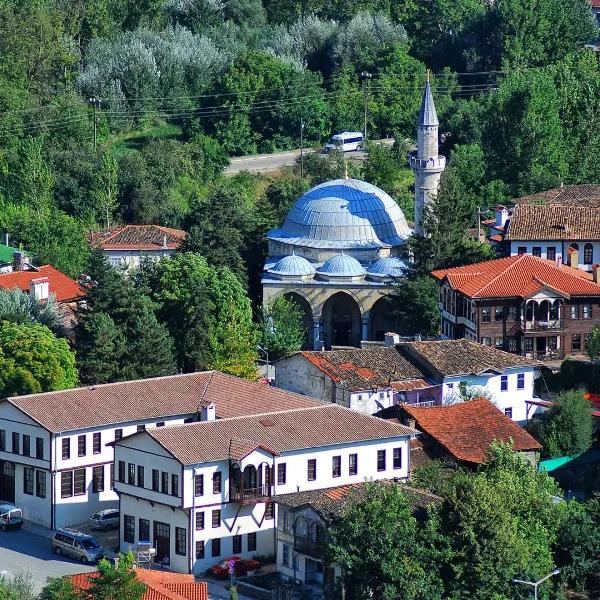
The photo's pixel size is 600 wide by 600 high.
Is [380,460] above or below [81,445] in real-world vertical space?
below

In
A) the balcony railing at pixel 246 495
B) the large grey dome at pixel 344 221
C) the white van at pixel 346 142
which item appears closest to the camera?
the balcony railing at pixel 246 495

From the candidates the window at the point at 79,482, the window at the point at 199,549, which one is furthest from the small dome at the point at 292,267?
the window at the point at 199,549

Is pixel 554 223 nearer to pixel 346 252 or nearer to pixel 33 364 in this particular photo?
pixel 346 252

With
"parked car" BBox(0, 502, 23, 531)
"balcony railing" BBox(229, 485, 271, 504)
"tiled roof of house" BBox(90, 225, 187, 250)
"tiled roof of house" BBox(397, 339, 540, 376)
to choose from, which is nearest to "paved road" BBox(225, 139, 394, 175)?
"tiled roof of house" BBox(90, 225, 187, 250)

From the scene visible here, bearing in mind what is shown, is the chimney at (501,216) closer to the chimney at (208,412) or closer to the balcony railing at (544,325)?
the balcony railing at (544,325)

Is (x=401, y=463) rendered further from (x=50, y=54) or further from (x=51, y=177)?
(x=50, y=54)

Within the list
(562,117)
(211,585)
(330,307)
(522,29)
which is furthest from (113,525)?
(522,29)

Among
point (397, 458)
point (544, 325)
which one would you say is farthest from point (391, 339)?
point (397, 458)
